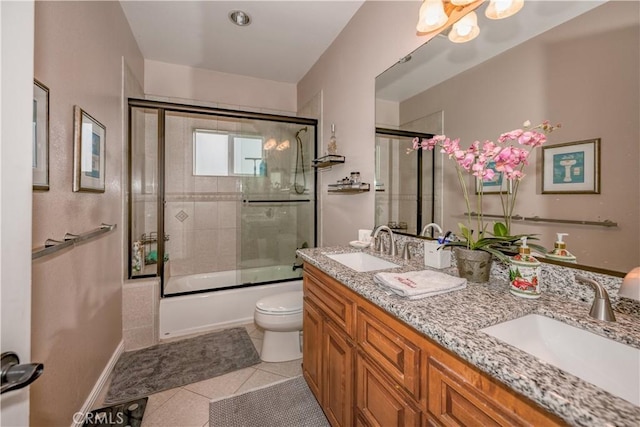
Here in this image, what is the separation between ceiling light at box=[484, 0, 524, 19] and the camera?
1.09 m

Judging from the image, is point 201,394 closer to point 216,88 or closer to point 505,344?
point 505,344

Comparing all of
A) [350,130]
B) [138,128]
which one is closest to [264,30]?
[350,130]

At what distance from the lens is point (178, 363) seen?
6.61ft

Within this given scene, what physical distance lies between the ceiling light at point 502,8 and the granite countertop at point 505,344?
110 cm

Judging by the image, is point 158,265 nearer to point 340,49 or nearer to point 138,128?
point 138,128

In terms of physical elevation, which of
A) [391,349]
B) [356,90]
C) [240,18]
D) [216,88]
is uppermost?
[240,18]

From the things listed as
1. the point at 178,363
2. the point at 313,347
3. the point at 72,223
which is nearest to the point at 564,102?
the point at 313,347

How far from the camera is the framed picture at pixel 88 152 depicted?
1.38 meters

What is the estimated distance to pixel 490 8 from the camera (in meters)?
1.17

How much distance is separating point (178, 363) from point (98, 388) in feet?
1.53

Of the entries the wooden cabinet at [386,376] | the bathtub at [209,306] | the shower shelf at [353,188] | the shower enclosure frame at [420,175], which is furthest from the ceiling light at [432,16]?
the bathtub at [209,306]

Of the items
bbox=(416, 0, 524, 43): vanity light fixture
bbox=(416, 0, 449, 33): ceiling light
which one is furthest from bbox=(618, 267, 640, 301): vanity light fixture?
bbox=(416, 0, 449, 33): ceiling light

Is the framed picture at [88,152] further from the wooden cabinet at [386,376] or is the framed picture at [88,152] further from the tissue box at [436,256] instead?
the tissue box at [436,256]

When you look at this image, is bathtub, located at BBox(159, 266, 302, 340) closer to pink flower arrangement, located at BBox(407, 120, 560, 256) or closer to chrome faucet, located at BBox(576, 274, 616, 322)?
pink flower arrangement, located at BBox(407, 120, 560, 256)
